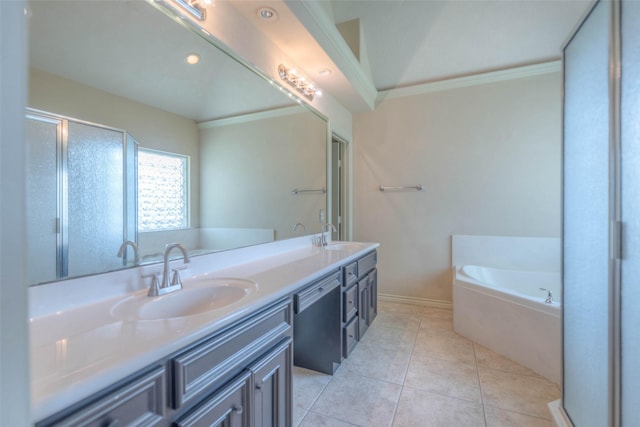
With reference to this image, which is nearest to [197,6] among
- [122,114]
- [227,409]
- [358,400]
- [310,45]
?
[122,114]

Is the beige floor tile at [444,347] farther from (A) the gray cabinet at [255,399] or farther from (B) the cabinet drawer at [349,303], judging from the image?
(A) the gray cabinet at [255,399]

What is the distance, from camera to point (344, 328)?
203 centimetres

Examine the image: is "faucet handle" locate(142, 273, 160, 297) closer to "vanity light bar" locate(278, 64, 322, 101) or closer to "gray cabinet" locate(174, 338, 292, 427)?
"gray cabinet" locate(174, 338, 292, 427)

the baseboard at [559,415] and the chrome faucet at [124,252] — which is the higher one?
the chrome faucet at [124,252]

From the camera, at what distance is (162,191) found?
1.37 metres

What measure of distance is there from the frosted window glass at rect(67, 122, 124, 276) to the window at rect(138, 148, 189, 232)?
100 millimetres

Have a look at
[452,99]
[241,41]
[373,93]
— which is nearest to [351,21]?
[373,93]

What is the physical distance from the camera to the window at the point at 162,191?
4.17 ft

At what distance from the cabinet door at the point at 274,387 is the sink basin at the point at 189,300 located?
0.90 ft

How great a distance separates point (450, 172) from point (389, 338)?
75.8 inches

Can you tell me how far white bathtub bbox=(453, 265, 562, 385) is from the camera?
77.5 inches

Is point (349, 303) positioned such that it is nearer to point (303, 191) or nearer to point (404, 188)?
point (303, 191)

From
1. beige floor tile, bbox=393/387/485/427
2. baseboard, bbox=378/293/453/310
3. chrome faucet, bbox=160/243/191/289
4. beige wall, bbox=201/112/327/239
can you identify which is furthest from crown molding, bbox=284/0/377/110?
beige floor tile, bbox=393/387/485/427

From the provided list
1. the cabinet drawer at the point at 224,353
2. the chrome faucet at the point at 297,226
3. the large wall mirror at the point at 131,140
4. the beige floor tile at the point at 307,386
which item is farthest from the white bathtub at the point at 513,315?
the large wall mirror at the point at 131,140
